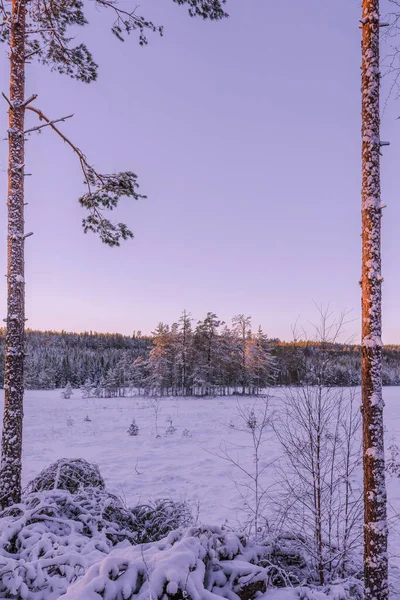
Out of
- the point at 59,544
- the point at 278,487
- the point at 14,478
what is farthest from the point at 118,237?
the point at 278,487

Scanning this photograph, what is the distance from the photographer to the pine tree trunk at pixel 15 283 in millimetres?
5445

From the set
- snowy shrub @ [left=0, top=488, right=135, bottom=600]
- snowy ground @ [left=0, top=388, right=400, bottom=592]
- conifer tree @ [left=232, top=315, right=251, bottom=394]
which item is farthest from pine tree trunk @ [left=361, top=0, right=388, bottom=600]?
conifer tree @ [left=232, top=315, right=251, bottom=394]

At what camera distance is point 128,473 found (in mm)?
10648

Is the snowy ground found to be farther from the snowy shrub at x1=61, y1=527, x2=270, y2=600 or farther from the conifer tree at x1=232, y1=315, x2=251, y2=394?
the conifer tree at x1=232, y1=315, x2=251, y2=394

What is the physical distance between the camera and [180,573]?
298 centimetres

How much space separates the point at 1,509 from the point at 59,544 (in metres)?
1.68

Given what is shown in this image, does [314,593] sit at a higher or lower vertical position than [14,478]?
lower

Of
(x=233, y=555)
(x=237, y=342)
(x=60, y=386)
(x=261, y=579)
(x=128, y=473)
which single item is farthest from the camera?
(x=60, y=386)

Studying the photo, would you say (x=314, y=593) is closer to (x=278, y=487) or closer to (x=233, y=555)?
(x=233, y=555)

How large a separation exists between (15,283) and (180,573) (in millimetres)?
4554

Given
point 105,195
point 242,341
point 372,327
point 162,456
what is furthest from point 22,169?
point 242,341

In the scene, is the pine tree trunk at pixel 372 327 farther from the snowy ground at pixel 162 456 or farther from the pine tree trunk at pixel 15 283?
the pine tree trunk at pixel 15 283

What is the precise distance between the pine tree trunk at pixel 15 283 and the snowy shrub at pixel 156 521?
5.71 ft

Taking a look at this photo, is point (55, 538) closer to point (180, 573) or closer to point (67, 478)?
point (180, 573)
